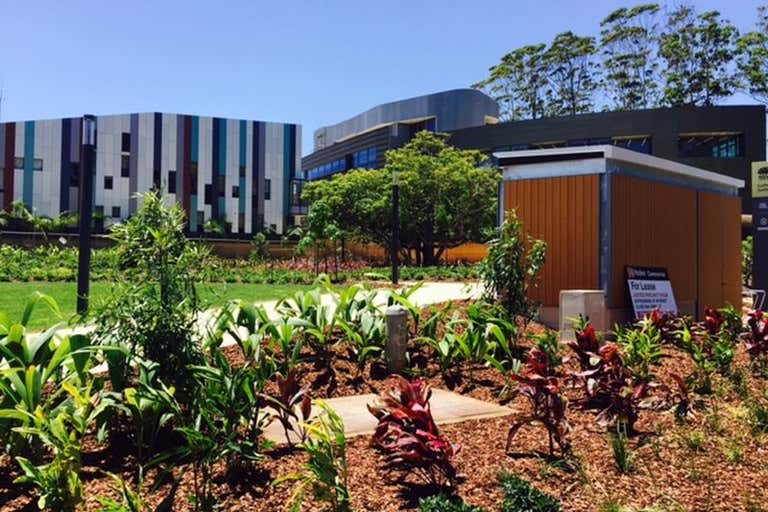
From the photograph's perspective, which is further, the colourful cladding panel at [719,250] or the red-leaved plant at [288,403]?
the colourful cladding panel at [719,250]

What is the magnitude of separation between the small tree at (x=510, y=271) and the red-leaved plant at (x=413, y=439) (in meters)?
3.47

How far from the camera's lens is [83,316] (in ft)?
13.2

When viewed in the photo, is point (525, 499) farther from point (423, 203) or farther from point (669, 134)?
point (669, 134)

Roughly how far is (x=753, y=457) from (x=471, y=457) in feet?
5.92

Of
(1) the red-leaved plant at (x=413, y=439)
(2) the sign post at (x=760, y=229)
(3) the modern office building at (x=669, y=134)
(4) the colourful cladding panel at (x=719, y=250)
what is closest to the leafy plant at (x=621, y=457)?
(1) the red-leaved plant at (x=413, y=439)

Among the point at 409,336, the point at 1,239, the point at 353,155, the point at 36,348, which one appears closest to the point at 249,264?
the point at 1,239

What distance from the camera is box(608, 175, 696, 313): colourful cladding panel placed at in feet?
32.0

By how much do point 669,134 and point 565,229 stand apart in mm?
35457

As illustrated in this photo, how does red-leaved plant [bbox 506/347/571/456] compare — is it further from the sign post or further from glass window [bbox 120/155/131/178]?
glass window [bbox 120/155/131/178]

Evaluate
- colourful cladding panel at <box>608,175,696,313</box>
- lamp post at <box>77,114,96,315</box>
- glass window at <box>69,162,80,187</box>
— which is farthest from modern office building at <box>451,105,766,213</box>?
lamp post at <box>77,114,96,315</box>

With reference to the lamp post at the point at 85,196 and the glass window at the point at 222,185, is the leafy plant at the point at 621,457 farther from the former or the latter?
the glass window at the point at 222,185

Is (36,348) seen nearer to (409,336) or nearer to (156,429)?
(156,429)

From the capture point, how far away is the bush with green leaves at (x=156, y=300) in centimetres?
394

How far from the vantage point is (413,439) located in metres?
3.59
